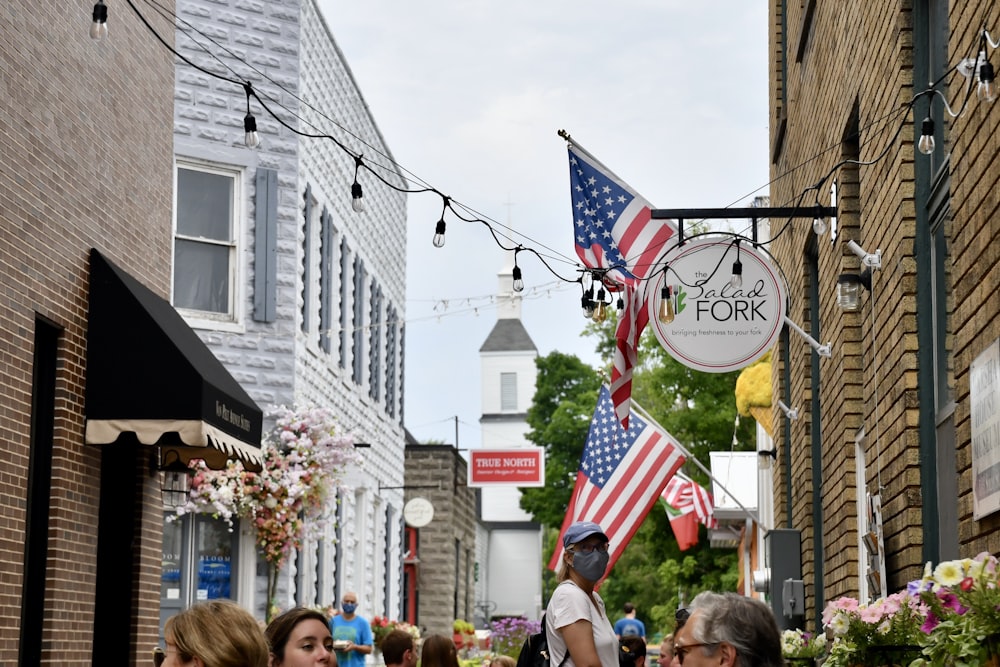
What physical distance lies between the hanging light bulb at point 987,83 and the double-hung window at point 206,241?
45.7 ft

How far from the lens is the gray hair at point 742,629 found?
14.0 feet

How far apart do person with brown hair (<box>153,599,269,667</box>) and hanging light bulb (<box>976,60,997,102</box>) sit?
3141 millimetres

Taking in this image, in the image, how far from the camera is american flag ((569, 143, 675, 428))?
416 inches

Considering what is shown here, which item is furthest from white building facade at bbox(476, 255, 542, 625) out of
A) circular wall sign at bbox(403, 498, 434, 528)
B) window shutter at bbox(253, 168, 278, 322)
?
window shutter at bbox(253, 168, 278, 322)

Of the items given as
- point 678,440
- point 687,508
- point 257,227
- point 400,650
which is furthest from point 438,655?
point 678,440

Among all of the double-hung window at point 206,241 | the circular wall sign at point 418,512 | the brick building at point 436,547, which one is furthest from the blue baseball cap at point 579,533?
the brick building at point 436,547

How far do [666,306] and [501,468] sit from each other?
30.5 meters

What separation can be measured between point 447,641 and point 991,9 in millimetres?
5444

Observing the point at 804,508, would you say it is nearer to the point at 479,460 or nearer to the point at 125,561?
the point at 125,561

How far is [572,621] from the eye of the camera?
277 inches

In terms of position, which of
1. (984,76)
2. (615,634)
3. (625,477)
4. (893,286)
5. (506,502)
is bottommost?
(615,634)

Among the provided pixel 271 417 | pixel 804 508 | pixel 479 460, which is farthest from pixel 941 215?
pixel 479 460

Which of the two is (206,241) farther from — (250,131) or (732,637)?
(732,637)

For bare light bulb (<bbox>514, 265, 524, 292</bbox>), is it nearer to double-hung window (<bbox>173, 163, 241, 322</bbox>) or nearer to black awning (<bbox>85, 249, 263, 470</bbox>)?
black awning (<bbox>85, 249, 263, 470</bbox>)
